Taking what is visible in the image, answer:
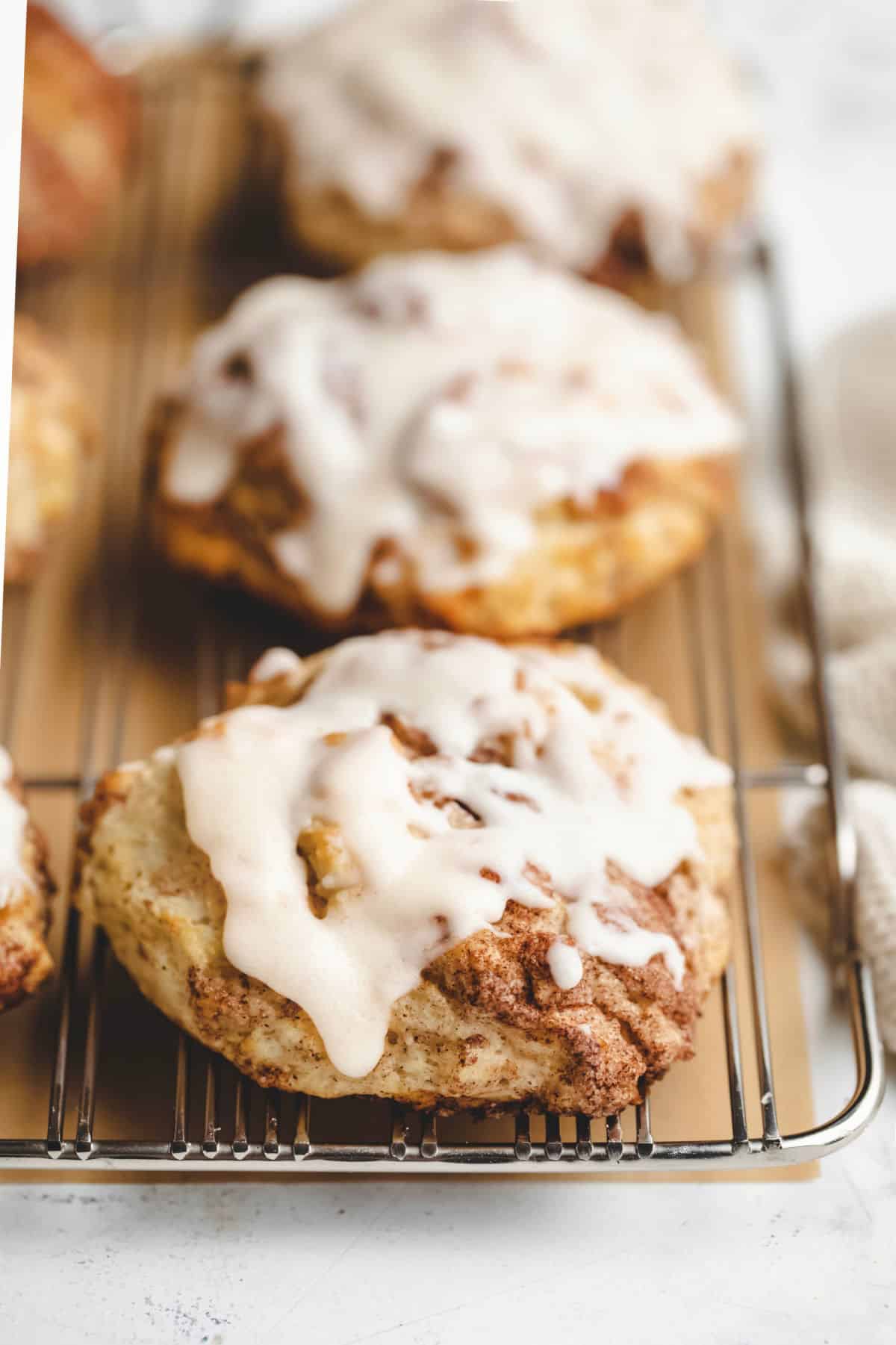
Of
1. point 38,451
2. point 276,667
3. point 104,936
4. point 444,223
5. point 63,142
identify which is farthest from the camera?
point 63,142

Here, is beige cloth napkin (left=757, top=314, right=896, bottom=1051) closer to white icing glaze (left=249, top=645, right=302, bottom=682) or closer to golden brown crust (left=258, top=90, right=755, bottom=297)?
golden brown crust (left=258, top=90, right=755, bottom=297)

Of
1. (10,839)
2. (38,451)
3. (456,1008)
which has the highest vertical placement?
(38,451)

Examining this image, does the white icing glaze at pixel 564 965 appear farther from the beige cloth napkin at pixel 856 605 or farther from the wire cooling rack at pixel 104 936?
the beige cloth napkin at pixel 856 605

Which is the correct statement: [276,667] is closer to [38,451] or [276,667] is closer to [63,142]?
[38,451]

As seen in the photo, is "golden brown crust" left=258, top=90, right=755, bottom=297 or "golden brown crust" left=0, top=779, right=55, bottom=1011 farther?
"golden brown crust" left=258, top=90, right=755, bottom=297

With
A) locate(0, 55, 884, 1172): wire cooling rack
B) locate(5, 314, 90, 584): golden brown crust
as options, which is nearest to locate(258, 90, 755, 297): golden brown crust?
locate(0, 55, 884, 1172): wire cooling rack

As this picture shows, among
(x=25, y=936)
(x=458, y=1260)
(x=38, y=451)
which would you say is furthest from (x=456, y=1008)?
(x=38, y=451)

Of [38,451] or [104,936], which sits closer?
[104,936]
